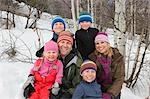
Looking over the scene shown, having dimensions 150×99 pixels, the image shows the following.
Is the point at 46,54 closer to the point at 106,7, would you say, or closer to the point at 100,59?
the point at 100,59

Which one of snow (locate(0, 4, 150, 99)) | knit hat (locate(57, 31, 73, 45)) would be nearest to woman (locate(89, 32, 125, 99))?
knit hat (locate(57, 31, 73, 45))

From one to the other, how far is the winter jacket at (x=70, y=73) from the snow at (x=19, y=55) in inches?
27.0

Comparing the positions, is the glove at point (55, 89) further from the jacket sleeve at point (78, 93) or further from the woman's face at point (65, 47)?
the woman's face at point (65, 47)

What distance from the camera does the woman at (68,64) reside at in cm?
456

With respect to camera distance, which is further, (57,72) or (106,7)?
(106,7)

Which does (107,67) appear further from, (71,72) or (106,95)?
(71,72)

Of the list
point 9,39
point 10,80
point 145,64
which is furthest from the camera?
point 9,39

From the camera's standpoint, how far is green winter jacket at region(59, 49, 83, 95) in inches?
180

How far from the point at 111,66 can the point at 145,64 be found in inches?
218

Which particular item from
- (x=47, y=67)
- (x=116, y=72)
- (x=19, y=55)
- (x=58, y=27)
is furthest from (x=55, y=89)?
(x=19, y=55)

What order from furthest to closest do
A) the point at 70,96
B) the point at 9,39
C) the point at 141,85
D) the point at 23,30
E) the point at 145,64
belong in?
the point at 23,30 < the point at 9,39 < the point at 145,64 < the point at 141,85 < the point at 70,96

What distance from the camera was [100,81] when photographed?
4676 millimetres

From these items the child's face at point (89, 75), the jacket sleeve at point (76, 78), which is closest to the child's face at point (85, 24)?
the jacket sleeve at point (76, 78)

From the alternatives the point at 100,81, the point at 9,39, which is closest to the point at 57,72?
the point at 100,81
